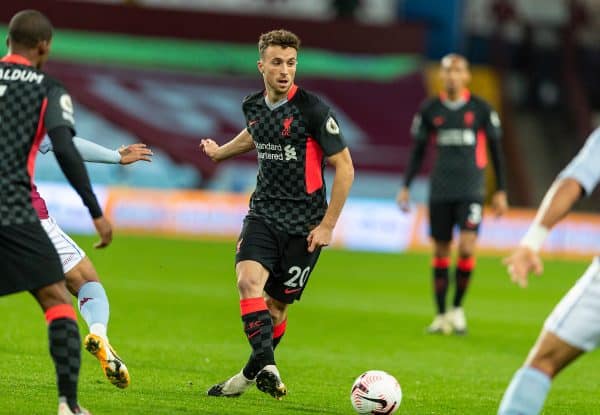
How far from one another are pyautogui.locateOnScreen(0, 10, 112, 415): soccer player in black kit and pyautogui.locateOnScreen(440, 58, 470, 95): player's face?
22.4 feet

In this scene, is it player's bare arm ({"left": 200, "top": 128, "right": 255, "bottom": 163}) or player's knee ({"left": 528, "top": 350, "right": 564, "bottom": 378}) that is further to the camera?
player's bare arm ({"left": 200, "top": 128, "right": 255, "bottom": 163})

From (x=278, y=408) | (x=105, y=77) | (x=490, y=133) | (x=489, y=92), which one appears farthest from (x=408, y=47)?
(x=278, y=408)

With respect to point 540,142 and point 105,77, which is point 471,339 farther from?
point 540,142

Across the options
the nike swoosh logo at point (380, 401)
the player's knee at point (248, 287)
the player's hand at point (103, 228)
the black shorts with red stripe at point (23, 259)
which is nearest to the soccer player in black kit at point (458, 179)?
the player's knee at point (248, 287)

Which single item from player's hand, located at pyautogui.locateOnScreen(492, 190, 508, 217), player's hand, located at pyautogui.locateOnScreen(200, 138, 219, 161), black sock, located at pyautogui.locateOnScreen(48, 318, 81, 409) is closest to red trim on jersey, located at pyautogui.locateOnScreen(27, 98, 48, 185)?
black sock, located at pyautogui.locateOnScreen(48, 318, 81, 409)

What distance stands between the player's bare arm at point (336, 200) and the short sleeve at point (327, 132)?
49 millimetres

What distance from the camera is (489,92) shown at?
1364 inches

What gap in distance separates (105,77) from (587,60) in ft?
44.9

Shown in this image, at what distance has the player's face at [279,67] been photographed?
7926 millimetres

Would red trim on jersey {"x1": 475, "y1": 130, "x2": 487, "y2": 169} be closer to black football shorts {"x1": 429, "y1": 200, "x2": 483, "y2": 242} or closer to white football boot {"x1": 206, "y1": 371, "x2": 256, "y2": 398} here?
black football shorts {"x1": 429, "y1": 200, "x2": 483, "y2": 242}

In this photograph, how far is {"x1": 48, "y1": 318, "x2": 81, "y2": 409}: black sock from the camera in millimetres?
6355

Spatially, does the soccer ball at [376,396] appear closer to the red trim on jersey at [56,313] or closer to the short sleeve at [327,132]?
the short sleeve at [327,132]

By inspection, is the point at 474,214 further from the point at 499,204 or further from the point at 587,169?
the point at 587,169

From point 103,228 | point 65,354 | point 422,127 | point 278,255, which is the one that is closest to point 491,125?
point 422,127
